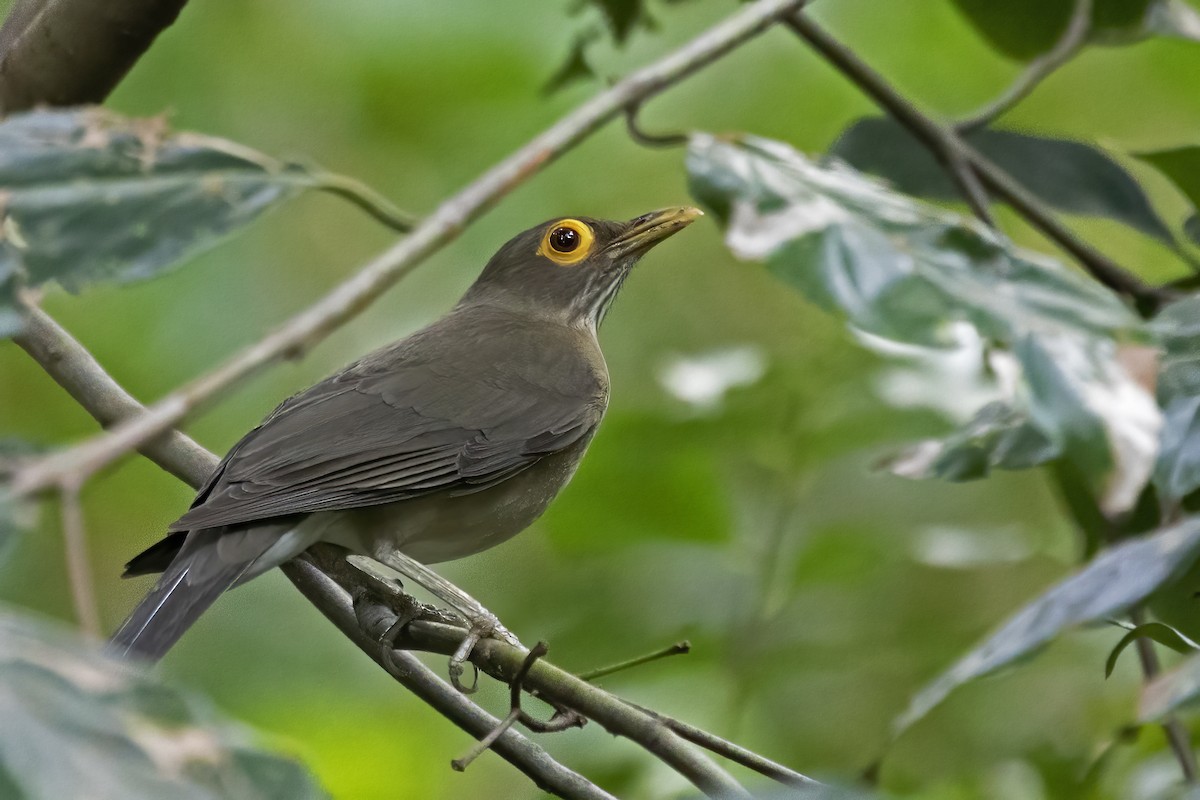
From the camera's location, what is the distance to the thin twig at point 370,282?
160 centimetres

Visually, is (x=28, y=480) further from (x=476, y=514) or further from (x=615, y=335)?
(x=615, y=335)

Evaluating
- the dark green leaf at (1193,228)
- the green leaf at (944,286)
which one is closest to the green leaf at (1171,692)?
the green leaf at (944,286)

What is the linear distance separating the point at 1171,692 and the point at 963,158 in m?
2.27

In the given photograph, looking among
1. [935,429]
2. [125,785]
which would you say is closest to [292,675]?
[935,429]

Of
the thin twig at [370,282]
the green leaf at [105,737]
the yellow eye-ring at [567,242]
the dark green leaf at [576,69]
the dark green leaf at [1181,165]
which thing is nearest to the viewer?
the green leaf at [105,737]

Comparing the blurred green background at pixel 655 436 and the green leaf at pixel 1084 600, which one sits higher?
the green leaf at pixel 1084 600

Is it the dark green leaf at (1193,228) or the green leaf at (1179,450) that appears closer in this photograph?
the green leaf at (1179,450)

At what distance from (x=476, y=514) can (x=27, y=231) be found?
202 centimetres

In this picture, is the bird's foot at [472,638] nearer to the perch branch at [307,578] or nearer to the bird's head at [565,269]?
the perch branch at [307,578]

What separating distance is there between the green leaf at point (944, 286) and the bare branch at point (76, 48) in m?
1.90

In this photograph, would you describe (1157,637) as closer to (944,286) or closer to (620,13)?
(944,286)

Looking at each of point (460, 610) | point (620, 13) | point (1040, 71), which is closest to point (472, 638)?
point (460, 610)

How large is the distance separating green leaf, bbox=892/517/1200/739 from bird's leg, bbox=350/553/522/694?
123 centimetres

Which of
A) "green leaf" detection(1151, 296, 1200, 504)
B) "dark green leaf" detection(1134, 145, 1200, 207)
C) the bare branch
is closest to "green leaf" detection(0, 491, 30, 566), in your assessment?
"green leaf" detection(1151, 296, 1200, 504)
